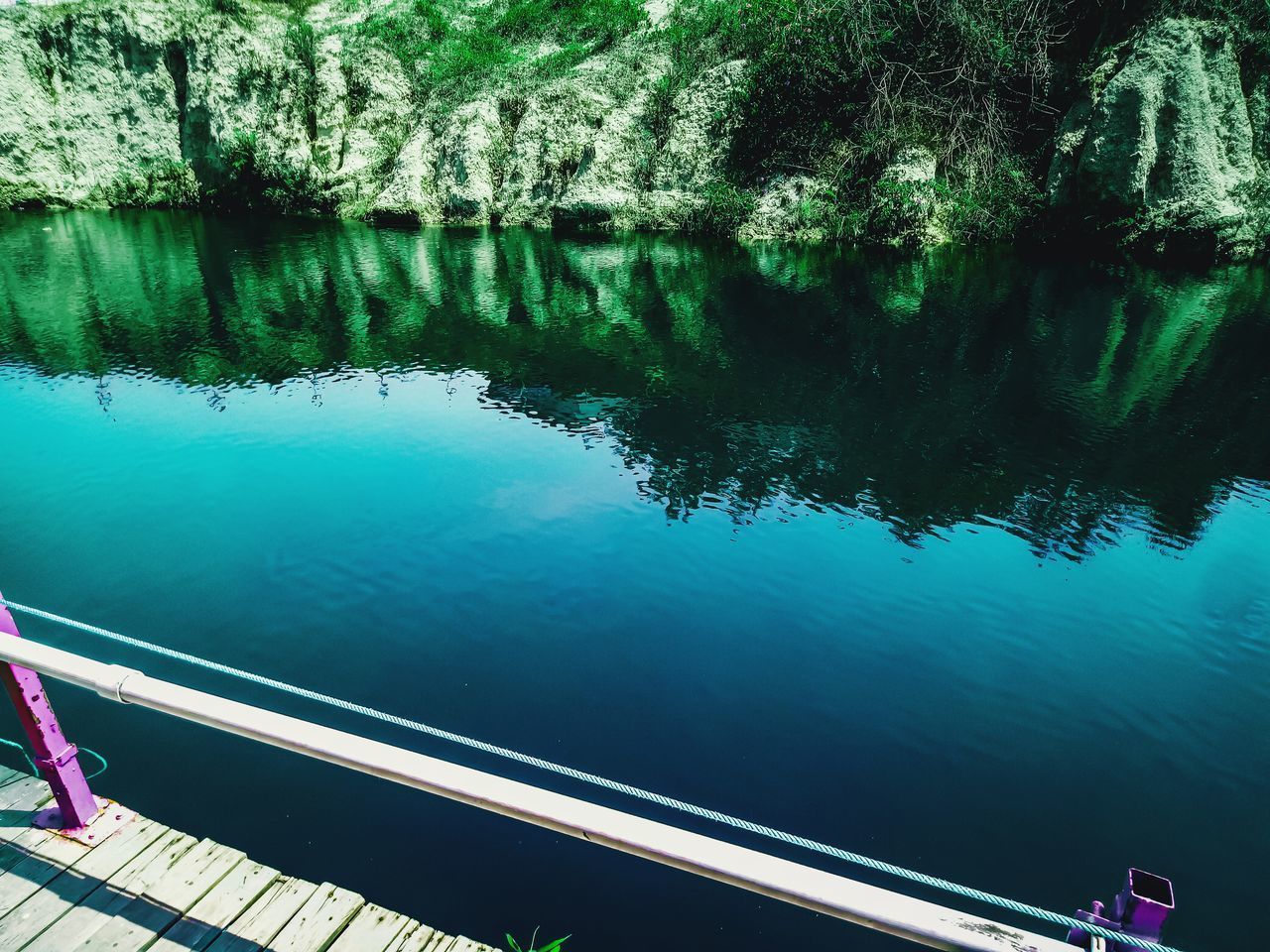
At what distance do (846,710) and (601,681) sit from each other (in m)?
2.27

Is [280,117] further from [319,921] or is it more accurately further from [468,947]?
[468,947]

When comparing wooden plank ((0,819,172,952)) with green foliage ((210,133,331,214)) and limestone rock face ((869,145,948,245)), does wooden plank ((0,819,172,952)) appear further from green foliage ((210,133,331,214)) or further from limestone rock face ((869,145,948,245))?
green foliage ((210,133,331,214))

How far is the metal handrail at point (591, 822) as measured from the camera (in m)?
2.56

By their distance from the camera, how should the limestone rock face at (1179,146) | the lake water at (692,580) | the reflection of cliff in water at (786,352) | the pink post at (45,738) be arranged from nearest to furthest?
→ the pink post at (45,738) < the lake water at (692,580) < the reflection of cliff in water at (786,352) < the limestone rock face at (1179,146)

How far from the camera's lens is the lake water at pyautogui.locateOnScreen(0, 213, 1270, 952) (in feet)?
19.1

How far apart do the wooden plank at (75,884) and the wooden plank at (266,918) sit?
790 millimetres

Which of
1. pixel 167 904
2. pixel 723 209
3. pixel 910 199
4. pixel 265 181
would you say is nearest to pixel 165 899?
pixel 167 904

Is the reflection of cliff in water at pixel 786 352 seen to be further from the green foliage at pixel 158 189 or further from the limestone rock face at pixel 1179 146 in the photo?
the green foliage at pixel 158 189

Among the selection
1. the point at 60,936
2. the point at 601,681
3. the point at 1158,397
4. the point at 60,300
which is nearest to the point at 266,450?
the point at 601,681

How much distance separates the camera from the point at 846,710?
7176mm

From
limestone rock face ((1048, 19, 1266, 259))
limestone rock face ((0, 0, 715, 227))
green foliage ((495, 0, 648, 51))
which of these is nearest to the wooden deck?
limestone rock face ((1048, 19, 1266, 259))

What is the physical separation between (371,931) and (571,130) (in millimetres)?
39015

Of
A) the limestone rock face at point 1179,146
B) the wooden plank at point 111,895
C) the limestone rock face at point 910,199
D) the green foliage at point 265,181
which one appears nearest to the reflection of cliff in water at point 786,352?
the limestone rock face at point 910,199

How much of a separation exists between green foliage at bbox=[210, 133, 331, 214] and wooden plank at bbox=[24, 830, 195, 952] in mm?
42819
